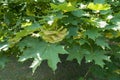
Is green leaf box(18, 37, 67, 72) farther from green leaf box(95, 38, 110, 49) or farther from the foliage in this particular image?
green leaf box(95, 38, 110, 49)

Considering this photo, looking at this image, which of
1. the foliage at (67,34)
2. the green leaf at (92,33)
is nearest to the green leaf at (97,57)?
the foliage at (67,34)

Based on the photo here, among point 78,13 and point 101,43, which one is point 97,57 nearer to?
point 101,43

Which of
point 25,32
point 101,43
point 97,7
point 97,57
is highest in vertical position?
point 97,7

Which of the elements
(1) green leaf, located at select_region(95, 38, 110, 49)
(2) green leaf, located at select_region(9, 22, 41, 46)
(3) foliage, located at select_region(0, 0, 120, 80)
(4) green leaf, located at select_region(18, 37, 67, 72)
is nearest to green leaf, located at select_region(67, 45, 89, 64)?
(3) foliage, located at select_region(0, 0, 120, 80)

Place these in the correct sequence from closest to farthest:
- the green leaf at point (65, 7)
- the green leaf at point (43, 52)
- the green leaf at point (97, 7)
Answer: the green leaf at point (43, 52) → the green leaf at point (65, 7) → the green leaf at point (97, 7)

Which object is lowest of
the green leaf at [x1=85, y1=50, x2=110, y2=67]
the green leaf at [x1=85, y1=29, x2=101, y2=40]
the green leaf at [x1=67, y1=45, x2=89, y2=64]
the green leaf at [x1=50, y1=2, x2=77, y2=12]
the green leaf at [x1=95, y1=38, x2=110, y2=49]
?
the green leaf at [x1=85, y1=50, x2=110, y2=67]

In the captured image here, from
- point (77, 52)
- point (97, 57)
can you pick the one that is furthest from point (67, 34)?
point (97, 57)

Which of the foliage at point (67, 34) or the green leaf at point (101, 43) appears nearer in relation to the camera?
the foliage at point (67, 34)

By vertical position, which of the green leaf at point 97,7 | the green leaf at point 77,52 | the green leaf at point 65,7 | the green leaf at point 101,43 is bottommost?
the green leaf at point 77,52

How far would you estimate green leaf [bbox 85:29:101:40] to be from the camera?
180 centimetres

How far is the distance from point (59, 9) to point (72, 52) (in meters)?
0.34

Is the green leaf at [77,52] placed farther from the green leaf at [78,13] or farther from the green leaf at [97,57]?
the green leaf at [78,13]

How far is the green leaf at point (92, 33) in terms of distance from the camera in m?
1.80

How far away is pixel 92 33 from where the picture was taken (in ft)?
5.95
